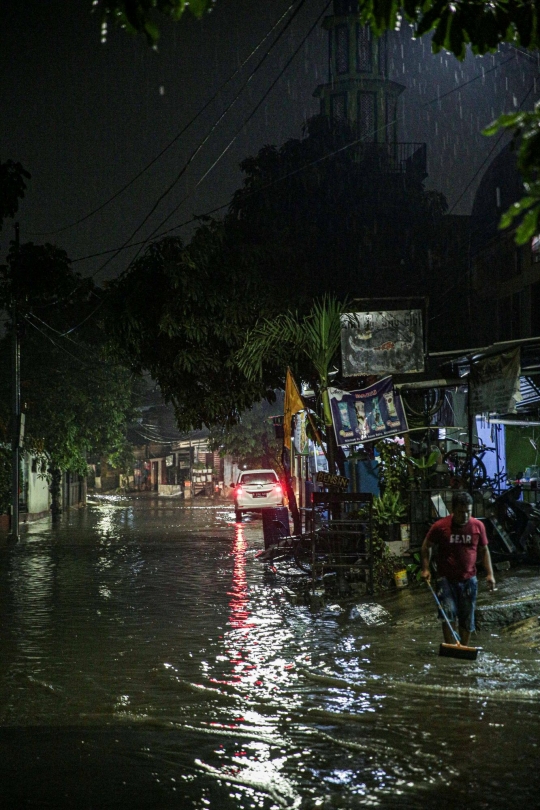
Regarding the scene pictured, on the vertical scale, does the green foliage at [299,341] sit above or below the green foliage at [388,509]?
above

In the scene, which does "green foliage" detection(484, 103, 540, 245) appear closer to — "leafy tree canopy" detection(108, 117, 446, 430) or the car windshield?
"leafy tree canopy" detection(108, 117, 446, 430)

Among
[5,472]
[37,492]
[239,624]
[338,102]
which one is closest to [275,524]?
[239,624]

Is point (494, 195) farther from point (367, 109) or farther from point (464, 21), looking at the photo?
point (464, 21)

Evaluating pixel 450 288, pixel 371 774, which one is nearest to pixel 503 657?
pixel 371 774

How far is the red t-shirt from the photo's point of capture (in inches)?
365

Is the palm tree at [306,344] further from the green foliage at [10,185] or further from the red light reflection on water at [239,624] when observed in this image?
the green foliage at [10,185]

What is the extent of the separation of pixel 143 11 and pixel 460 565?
21.6ft

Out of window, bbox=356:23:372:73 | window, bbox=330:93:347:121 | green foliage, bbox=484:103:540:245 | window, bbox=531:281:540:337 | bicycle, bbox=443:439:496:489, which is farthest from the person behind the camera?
window, bbox=356:23:372:73

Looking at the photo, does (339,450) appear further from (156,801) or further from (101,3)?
(101,3)

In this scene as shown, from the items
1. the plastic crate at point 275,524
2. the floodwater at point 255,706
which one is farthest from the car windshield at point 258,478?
the floodwater at point 255,706

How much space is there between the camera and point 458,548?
9289mm

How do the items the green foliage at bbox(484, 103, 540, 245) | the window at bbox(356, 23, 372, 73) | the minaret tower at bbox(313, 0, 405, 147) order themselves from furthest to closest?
the window at bbox(356, 23, 372, 73) → the minaret tower at bbox(313, 0, 405, 147) → the green foliage at bbox(484, 103, 540, 245)

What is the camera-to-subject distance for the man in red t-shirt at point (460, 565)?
927 cm

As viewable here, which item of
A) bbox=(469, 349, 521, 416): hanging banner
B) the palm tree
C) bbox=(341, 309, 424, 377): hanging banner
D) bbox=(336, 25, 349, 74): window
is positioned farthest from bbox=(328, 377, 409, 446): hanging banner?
bbox=(336, 25, 349, 74): window
